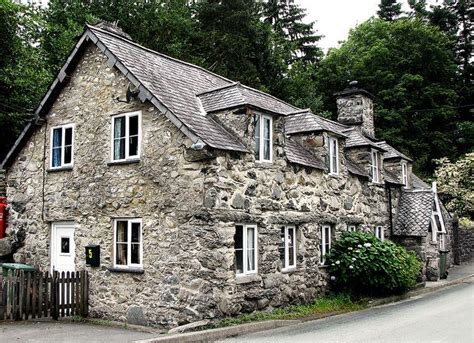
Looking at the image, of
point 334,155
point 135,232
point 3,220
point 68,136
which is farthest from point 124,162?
point 334,155

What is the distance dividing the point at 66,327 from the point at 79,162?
4741 millimetres

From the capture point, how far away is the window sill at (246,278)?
40.9ft

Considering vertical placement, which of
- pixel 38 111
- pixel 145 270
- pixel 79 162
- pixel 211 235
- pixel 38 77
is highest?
pixel 38 77

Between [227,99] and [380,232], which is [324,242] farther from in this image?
[227,99]

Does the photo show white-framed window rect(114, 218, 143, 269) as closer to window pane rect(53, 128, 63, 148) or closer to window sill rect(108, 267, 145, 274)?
window sill rect(108, 267, 145, 274)

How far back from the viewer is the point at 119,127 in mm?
13992

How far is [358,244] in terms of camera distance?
56.9 ft

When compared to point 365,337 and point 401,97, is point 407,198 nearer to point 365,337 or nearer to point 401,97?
point 365,337

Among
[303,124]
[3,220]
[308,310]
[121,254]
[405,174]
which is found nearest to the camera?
[121,254]

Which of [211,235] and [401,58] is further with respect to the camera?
[401,58]

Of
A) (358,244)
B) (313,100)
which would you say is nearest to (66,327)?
(358,244)

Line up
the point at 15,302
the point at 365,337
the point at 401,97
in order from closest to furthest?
the point at 365,337, the point at 15,302, the point at 401,97

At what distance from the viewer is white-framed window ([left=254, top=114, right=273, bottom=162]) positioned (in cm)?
1385

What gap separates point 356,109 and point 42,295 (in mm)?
18096
